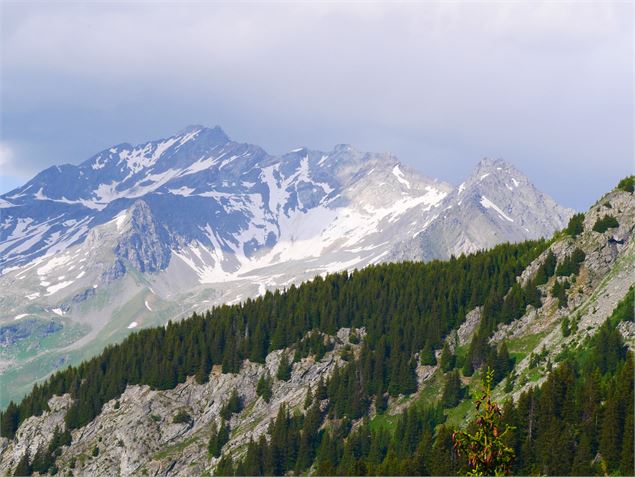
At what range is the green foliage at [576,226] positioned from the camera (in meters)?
186

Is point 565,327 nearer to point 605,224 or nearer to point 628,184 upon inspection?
point 605,224

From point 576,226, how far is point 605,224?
872 centimetres

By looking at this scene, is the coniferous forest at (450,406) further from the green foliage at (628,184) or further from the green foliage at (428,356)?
the green foliage at (628,184)

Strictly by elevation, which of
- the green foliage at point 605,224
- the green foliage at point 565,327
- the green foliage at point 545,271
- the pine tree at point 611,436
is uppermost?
the green foliage at point 605,224

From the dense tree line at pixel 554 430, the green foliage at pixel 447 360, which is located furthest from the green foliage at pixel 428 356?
the dense tree line at pixel 554 430

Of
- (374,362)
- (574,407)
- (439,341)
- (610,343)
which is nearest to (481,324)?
(439,341)

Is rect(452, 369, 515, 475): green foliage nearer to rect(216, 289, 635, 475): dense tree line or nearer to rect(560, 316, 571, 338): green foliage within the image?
rect(216, 289, 635, 475): dense tree line

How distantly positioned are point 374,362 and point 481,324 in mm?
25632

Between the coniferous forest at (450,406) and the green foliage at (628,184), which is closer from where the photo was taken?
the coniferous forest at (450,406)

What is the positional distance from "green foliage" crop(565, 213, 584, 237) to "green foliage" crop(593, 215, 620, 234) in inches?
195

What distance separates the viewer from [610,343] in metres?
144

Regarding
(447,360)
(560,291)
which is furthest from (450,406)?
(560,291)

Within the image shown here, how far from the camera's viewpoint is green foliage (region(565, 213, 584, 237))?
186 metres

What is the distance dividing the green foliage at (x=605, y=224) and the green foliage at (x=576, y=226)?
4946 millimetres
